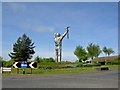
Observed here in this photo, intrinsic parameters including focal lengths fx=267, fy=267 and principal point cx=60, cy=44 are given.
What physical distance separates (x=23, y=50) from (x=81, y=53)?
24.1 m

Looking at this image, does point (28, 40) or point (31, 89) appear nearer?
point (31, 89)

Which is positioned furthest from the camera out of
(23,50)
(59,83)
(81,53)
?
(23,50)

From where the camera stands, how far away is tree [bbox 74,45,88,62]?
284ft

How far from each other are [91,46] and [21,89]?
257 feet

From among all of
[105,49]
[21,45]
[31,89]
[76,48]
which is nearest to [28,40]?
[21,45]

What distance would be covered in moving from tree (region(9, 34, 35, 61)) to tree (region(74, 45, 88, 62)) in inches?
817

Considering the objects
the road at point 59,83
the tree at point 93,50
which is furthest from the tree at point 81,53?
the road at point 59,83

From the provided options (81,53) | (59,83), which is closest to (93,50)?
(81,53)

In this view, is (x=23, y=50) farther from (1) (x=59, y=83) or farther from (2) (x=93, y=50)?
(1) (x=59, y=83)

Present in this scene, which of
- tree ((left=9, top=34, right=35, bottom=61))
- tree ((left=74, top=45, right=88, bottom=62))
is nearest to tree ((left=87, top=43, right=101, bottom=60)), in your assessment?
tree ((left=74, top=45, right=88, bottom=62))

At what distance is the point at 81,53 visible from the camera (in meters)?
86.8

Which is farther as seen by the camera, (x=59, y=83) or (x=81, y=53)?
(x=81, y=53)

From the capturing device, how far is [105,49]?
10162 cm

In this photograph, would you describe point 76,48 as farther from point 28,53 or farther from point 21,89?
point 21,89
